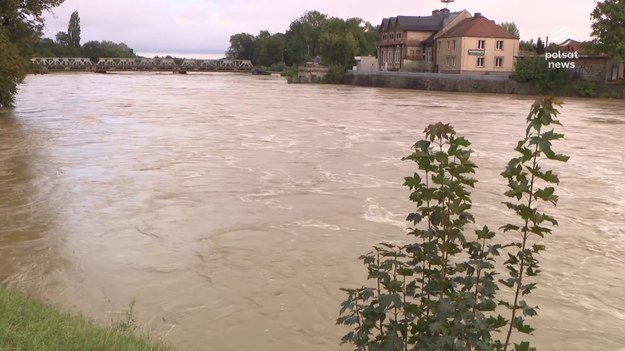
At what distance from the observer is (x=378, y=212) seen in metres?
12.2

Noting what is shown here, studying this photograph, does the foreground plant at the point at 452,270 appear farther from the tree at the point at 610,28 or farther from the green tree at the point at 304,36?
the green tree at the point at 304,36

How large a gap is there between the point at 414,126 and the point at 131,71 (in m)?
100

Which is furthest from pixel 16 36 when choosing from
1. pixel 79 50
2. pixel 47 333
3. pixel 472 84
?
pixel 79 50


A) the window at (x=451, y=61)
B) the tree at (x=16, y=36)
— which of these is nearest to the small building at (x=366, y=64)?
the window at (x=451, y=61)

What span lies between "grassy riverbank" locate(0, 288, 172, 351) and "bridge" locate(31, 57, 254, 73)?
105679 mm

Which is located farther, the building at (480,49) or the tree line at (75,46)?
the tree line at (75,46)

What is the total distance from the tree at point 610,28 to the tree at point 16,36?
128 feet


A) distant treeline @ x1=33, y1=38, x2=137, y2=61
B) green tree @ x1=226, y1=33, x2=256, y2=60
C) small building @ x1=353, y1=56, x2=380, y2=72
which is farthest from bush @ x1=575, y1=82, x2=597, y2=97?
green tree @ x1=226, y1=33, x2=256, y2=60

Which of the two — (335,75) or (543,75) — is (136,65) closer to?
(335,75)

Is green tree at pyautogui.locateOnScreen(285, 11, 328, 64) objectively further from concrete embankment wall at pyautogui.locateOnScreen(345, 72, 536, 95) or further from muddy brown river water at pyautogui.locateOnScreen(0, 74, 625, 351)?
muddy brown river water at pyautogui.locateOnScreen(0, 74, 625, 351)

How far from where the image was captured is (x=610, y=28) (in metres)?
47.6

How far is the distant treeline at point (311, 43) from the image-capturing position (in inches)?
3342

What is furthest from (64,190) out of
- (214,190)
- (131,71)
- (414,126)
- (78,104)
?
(131,71)

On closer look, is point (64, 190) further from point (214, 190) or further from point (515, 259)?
point (515, 259)
